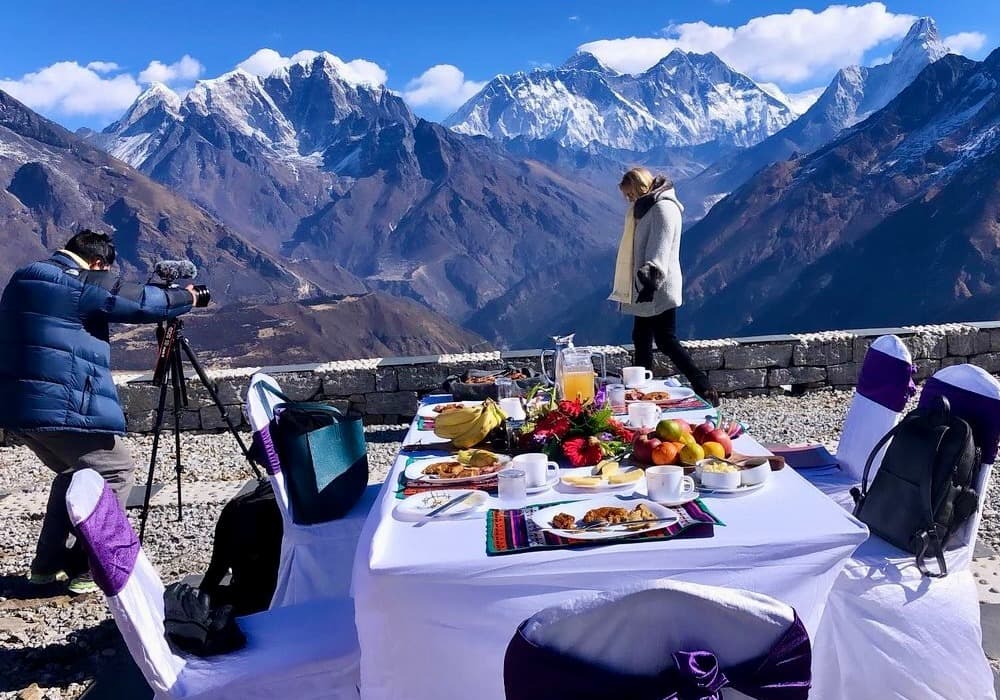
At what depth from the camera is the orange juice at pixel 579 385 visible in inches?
118

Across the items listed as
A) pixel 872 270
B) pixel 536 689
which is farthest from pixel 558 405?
pixel 872 270

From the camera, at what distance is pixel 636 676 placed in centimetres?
122

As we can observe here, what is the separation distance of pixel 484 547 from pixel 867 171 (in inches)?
6332

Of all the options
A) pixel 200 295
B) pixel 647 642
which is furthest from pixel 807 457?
pixel 200 295

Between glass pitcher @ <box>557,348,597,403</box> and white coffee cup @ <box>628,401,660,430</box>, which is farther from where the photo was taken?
glass pitcher @ <box>557,348,597,403</box>

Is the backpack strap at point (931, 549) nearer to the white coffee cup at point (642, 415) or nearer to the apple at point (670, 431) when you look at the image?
the apple at point (670, 431)

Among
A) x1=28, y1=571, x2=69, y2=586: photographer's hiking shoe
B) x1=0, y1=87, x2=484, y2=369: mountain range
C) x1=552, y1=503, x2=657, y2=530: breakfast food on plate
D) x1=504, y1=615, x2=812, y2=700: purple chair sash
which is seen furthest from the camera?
x1=0, y1=87, x2=484, y2=369: mountain range

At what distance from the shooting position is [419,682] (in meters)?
1.82

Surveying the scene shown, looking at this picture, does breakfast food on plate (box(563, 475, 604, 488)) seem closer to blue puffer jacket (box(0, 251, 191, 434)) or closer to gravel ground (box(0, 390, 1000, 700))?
gravel ground (box(0, 390, 1000, 700))

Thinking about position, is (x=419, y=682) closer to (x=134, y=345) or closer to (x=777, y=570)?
(x=777, y=570)

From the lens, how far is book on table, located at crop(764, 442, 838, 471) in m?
3.30

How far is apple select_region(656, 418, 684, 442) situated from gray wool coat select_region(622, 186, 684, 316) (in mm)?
2603

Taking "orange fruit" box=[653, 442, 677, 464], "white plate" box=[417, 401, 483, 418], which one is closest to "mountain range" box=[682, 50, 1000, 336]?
"white plate" box=[417, 401, 483, 418]

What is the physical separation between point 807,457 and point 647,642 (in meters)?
2.38
